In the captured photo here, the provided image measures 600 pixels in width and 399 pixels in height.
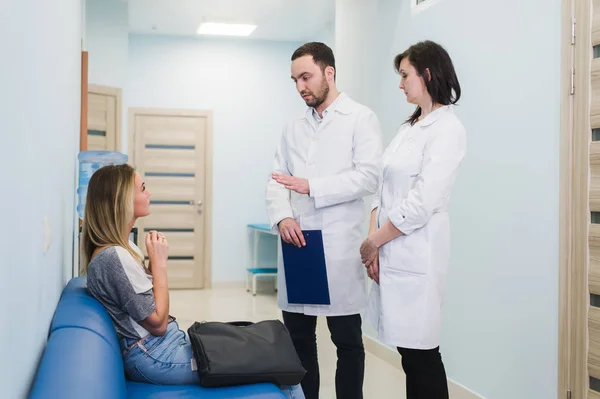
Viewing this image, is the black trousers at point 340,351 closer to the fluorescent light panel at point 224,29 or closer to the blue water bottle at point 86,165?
the blue water bottle at point 86,165

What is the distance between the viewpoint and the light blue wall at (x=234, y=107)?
25.4ft

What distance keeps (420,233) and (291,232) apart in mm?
528

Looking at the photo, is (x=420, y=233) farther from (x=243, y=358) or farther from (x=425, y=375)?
(x=243, y=358)

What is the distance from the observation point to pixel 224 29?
23.5 feet

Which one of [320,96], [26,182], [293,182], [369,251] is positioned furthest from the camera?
[320,96]

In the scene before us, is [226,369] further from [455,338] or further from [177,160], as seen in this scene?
[177,160]

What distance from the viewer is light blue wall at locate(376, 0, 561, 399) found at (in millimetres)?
2727

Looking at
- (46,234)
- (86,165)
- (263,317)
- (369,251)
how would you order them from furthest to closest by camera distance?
(263,317) → (86,165) → (369,251) → (46,234)

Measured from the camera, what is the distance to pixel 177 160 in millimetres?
7742

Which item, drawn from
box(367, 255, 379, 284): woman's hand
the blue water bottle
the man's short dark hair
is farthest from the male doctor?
the blue water bottle

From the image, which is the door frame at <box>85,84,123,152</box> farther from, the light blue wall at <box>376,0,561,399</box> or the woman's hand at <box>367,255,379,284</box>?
the woman's hand at <box>367,255,379,284</box>

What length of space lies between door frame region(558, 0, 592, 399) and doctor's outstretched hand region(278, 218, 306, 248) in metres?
1.06

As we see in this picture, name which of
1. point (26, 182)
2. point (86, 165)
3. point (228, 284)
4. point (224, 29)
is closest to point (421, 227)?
point (26, 182)

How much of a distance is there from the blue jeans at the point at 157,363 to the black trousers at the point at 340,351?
42 cm
